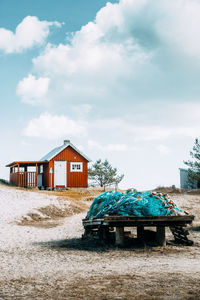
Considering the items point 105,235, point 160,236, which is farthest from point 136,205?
point 105,235

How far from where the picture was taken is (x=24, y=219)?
67.3 ft

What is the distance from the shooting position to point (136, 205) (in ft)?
35.1

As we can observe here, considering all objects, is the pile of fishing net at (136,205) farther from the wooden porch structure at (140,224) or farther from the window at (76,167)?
the window at (76,167)

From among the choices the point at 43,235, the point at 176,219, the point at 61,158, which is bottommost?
the point at 43,235

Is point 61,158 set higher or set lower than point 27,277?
higher

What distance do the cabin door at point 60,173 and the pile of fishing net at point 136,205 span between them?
29.1 meters

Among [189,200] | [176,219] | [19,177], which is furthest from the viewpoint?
[19,177]

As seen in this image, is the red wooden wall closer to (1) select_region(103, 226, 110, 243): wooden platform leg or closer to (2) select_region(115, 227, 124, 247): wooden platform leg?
(1) select_region(103, 226, 110, 243): wooden platform leg

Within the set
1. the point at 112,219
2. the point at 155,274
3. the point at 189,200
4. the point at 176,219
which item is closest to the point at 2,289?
the point at 155,274

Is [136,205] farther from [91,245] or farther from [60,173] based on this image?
[60,173]

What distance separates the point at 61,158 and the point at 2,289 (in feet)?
114

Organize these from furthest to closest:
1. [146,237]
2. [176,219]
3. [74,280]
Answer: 1. [146,237]
2. [176,219]
3. [74,280]

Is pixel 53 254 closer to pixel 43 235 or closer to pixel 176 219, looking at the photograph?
pixel 176 219

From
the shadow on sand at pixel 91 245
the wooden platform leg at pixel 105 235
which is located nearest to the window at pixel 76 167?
the shadow on sand at pixel 91 245
